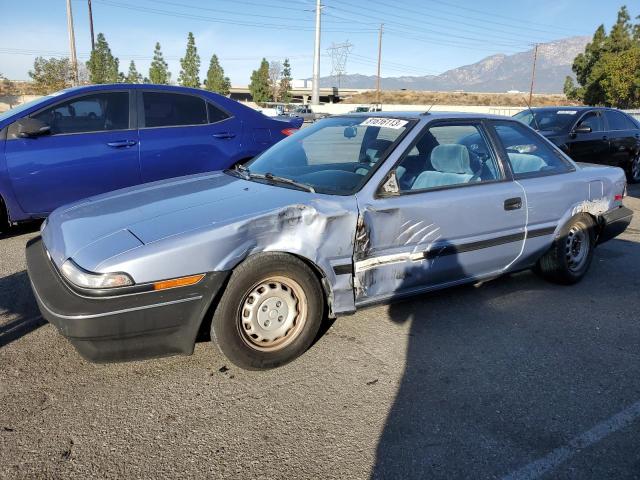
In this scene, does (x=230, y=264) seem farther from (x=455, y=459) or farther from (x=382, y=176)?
(x=455, y=459)

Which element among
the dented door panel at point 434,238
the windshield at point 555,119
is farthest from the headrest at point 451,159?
the windshield at point 555,119

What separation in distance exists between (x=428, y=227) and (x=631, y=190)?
8.28 m

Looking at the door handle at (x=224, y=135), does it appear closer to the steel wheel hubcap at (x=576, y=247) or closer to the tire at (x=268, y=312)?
the tire at (x=268, y=312)

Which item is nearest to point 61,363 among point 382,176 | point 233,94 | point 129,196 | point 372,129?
point 129,196

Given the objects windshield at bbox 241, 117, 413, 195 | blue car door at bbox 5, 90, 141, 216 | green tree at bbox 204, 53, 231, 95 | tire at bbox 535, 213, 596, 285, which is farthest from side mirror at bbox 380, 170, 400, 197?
green tree at bbox 204, 53, 231, 95

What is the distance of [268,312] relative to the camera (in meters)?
2.92

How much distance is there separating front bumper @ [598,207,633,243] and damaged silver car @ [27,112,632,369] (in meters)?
0.04

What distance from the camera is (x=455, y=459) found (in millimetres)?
2260

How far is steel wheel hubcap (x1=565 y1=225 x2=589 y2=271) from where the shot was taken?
4.41 m

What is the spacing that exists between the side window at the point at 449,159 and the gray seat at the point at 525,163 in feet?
0.76

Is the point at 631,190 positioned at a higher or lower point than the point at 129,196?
lower

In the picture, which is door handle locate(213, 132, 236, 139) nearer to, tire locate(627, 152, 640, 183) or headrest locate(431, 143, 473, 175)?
headrest locate(431, 143, 473, 175)

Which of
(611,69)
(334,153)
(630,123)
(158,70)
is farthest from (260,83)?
(334,153)

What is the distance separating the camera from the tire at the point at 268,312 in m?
2.77
